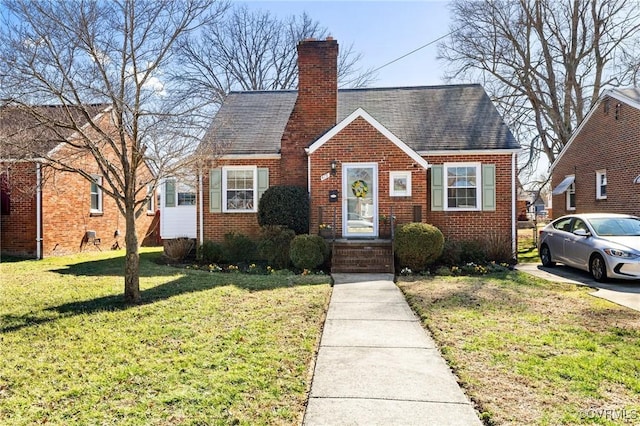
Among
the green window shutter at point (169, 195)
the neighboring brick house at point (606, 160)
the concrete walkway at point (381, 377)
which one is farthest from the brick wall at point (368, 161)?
the neighboring brick house at point (606, 160)

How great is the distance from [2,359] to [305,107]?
1051 centimetres

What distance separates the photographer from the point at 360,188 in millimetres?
12000

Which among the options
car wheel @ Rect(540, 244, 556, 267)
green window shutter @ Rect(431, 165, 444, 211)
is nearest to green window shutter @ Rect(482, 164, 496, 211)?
green window shutter @ Rect(431, 165, 444, 211)

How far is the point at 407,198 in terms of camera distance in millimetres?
11766

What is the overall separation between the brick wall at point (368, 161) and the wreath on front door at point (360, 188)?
1.43ft

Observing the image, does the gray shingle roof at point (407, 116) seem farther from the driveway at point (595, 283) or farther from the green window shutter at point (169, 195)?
the driveway at point (595, 283)

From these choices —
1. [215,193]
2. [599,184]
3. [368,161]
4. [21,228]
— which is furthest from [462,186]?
[21,228]

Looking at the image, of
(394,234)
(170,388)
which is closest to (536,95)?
(394,234)

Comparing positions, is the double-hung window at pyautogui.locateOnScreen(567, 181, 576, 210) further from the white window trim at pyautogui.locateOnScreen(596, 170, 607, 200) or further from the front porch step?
the front porch step

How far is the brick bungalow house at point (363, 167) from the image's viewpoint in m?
11.8

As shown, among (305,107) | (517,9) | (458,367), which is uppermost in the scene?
→ (517,9)

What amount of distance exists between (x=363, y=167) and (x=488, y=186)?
4021 mm

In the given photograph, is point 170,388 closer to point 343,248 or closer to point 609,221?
point 343,248

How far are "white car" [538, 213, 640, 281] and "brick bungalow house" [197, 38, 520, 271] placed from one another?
1.56 meters
